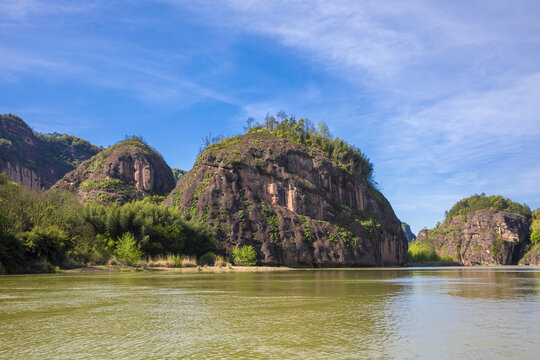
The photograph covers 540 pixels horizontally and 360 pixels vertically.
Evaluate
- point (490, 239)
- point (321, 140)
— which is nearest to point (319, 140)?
point (321, 140)

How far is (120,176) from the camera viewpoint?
93562mm

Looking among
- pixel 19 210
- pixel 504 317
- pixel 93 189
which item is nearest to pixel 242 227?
pixel 19 210

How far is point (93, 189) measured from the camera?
8806 centimetres

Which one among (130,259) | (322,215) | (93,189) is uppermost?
(93,189)

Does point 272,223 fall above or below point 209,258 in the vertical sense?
above

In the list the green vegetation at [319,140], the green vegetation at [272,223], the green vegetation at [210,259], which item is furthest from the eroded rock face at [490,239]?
the green vegetation at [210,259]

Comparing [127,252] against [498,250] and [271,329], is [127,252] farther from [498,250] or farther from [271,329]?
[498,250]

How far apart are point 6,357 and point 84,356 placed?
981 mm

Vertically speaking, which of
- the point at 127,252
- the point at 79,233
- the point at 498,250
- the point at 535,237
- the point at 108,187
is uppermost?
the point at 108,187

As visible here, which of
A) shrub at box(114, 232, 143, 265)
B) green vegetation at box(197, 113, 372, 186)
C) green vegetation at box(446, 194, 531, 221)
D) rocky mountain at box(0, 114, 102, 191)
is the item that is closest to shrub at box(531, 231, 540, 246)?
green vegetation at box(446, 194, 531, 221)

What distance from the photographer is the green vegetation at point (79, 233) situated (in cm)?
3000

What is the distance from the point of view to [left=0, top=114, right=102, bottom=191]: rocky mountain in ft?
366

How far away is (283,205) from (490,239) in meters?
89.2

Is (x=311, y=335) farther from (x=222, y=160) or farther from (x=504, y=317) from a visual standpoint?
(x=222, y=160)
